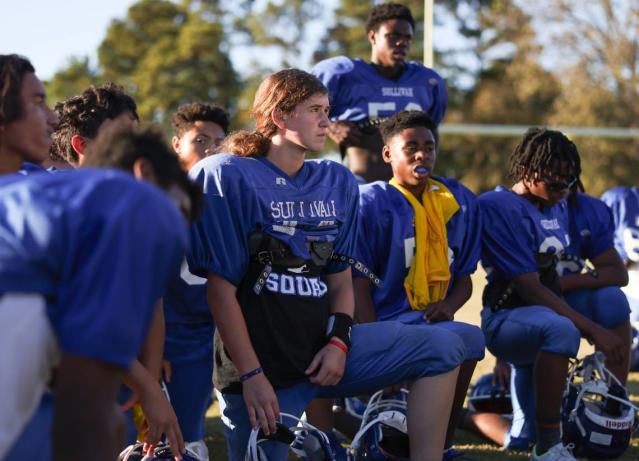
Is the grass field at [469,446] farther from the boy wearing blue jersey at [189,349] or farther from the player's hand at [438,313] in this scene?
the player's hand at [438,313]

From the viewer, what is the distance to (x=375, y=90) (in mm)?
5832

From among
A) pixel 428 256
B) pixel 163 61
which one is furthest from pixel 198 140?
pixel 163 61

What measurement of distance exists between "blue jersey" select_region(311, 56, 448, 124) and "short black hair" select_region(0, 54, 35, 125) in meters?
3.24

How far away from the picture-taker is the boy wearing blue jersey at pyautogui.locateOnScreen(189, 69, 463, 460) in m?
3.47

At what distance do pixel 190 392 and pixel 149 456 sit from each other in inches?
38.0

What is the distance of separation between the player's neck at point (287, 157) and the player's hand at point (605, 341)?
1950mm

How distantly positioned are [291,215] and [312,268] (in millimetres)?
223

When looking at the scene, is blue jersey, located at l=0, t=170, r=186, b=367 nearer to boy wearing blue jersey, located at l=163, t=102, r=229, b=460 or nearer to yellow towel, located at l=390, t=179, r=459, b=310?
boy wearing blue jersey, located at l=163, t=102, r=229, b=460

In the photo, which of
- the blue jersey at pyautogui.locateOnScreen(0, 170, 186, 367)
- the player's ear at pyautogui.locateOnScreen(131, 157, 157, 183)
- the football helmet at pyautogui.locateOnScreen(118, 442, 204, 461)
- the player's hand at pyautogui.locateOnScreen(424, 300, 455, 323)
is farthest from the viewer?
the player's hand at pyautogui.locateOnScreen(424, 300, 455, 323)

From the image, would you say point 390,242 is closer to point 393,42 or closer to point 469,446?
point 469,446

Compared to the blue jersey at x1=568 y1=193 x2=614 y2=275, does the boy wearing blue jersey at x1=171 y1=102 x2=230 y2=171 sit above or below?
above

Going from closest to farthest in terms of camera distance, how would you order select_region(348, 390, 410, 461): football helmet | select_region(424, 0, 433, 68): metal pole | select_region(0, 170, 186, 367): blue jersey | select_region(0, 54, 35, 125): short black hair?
select_region(0, 170, 186, 367): blue jersey < select_region(0, 54, 35, 125): short black hair < select_region(348, 390, 410, 461): football helmet < select_region(424, 0, 433, 68): metal pole

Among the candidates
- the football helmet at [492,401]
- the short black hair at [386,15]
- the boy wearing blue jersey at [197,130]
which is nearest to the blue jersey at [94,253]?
the boy wearing blue jersey at [197,130]

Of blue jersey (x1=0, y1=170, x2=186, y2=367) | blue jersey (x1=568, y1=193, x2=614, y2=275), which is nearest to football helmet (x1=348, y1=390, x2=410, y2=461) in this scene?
blue jersey (x1=568, y1=193, x2=614, y2=275)
